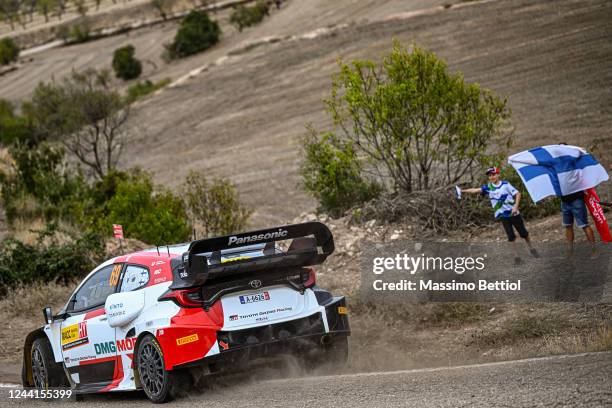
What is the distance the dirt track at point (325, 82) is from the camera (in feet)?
95.9

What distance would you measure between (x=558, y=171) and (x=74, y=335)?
6.65 metres

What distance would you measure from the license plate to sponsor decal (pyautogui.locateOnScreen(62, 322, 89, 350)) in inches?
85.7

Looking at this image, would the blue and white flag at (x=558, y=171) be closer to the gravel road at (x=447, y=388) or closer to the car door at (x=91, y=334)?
the gravel road at (x=447, y=388)

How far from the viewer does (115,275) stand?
9.82 m

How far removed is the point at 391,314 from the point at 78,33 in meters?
82.0

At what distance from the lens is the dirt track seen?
29.2 m

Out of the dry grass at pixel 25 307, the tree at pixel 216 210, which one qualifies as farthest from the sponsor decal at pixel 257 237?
the tree at pixel 216 210

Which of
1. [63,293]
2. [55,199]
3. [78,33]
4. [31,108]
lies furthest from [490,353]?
[78,33]

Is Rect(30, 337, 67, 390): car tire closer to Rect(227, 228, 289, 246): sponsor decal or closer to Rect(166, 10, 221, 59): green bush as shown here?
Rect(227, 228, 289, 246): sponsor decal

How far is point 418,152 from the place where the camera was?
18.0 meters

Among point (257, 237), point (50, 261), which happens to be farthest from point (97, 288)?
point (50, 261)

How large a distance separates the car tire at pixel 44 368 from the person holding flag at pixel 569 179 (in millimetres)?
6542

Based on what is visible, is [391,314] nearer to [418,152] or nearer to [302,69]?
[418,152]

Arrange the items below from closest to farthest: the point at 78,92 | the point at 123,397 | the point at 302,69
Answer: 1. the point at 123,397
2. the point at 78,92
3. the point at 302,69
